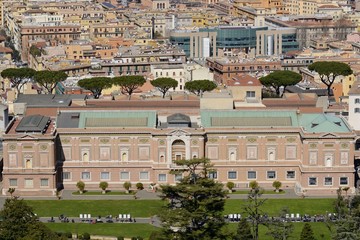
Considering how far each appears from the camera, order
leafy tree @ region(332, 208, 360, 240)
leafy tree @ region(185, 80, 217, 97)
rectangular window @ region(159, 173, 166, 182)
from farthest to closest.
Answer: leafy tree @ region(185, 80, 217, 97)
rectangular window @ region(159, 173, 166, 182)
leafy tree @ region(332, 208, 360, 240)

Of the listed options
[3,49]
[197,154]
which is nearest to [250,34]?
[3,49]

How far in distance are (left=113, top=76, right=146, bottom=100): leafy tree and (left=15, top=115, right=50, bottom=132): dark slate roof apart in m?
33.0

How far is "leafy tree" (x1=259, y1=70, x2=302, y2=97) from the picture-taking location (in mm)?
143625

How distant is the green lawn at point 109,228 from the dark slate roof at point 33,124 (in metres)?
13.1

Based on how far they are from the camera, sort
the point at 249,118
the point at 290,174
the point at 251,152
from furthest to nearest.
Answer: the point at 290,174, the point at 249,118, the point at 251,152

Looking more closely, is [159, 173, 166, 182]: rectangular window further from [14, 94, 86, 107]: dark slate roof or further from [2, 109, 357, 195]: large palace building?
[14, 94, 86, 107]: dark slate roof

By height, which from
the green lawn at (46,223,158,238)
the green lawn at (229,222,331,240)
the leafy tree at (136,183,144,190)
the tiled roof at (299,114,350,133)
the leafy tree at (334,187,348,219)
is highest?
the tiled roof at (299,114,350,133)

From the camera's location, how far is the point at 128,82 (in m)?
142

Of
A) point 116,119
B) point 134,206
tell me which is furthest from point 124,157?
point 134,206

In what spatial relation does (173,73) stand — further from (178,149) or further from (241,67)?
(178,149)

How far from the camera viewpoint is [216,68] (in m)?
167

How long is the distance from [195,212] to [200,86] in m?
67.3

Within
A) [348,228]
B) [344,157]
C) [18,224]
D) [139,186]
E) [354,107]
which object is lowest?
[139,186]

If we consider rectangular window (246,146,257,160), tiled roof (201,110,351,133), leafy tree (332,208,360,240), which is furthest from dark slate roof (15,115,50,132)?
leafy tree (332,208,360,240)
